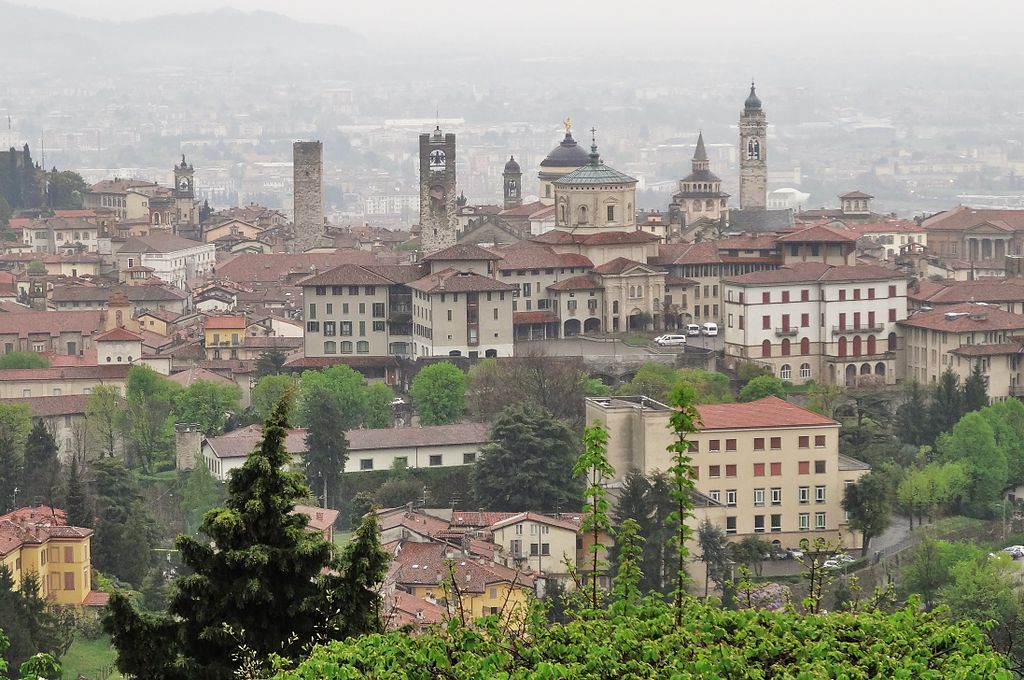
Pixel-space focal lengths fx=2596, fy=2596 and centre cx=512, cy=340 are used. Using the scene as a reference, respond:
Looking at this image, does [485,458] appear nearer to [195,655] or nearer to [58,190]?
[195,655]

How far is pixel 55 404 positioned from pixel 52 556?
46.3ft

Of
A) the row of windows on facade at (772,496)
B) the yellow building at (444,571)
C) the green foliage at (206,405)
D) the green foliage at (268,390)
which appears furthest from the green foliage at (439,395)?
the yellow building at (444,571)

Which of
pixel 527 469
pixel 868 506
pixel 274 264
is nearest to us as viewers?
pixel 868 506

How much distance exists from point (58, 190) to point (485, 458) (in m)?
52.0

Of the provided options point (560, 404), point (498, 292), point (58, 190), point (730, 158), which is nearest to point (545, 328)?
point (498, 292)

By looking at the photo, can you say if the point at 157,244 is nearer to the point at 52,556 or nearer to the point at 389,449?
the point at 389,449

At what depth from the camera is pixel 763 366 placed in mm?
52000

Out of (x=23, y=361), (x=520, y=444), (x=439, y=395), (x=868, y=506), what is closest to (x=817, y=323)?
(x=439, y=395)

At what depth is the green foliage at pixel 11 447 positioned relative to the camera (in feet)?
139

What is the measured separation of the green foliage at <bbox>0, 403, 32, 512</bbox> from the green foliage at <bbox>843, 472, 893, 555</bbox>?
1337 centimetres

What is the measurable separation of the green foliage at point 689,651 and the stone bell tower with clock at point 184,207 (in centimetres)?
7136

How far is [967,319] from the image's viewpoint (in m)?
51.8

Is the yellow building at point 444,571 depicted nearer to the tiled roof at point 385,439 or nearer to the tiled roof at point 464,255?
the tiled roof at point 385,439

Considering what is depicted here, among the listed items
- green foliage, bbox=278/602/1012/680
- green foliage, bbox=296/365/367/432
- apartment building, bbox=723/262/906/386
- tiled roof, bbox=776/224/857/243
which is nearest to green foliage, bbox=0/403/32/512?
green foliage, bbox=296/365/367/432
